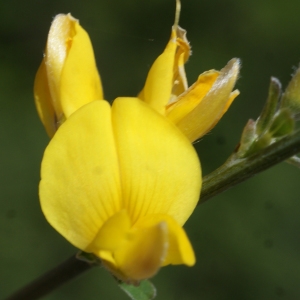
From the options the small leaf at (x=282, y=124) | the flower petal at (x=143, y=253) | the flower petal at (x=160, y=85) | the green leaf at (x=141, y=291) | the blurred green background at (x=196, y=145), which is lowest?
the blurred green background at (x=196, y=145)

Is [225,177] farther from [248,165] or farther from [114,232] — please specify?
[114,232]

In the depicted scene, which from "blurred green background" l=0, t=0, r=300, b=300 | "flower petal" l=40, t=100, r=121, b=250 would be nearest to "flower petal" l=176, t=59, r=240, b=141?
"flower petal" l=40, t=100, r=121, b=250

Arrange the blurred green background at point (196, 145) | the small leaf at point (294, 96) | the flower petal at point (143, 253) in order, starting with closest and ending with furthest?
1. the flower petal at point (143, 253)
2. the small leaf at point (294, 96)
3. the blurred green background at point (196, 145)

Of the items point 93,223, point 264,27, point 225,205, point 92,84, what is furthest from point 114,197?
point 264,27

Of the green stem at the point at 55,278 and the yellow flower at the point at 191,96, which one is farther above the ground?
the yellow flower at the point at 191,96

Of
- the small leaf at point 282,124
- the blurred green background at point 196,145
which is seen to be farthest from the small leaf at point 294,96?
the blurred green background at point 196,145

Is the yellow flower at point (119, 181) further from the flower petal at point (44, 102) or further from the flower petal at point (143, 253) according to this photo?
the flower petal at point (44, 102)

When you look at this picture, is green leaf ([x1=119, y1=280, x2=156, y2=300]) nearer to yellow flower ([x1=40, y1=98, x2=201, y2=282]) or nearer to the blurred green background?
yellow flower ([x1=40, y1=98, x2=201, y2=282])

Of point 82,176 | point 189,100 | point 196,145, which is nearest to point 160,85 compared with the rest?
point 189,100
